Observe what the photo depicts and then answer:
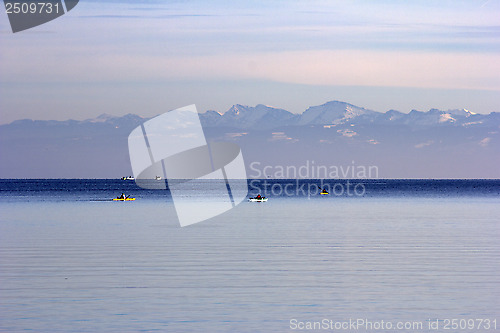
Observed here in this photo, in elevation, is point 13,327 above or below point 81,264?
above

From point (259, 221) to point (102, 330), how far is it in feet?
123

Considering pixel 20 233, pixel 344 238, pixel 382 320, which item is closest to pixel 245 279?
pixel 382 320

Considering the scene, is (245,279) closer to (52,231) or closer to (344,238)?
(344,238)

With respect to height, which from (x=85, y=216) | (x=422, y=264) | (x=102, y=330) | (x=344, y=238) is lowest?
(x=85, y=216)

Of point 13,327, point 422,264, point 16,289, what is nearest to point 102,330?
point 13,327

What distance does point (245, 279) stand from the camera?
2655cm

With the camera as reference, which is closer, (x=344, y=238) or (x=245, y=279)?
(x=245, y=279)

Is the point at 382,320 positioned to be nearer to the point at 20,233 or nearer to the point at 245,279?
the point at 245,279

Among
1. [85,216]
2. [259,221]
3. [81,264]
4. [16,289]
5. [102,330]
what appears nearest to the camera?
[102,330]

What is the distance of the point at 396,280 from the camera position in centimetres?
2650

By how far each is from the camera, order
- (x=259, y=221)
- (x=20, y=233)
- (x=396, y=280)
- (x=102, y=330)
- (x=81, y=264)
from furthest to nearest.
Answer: (x=259, y=221) < (x=20, y=233) < (x=81, y=264) < (x=396, y=280) < (x=102, y=330)

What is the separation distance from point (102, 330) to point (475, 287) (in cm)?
1271

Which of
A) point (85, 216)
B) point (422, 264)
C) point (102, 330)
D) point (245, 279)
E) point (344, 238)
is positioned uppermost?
point (102, 330)

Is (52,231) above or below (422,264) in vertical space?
below
